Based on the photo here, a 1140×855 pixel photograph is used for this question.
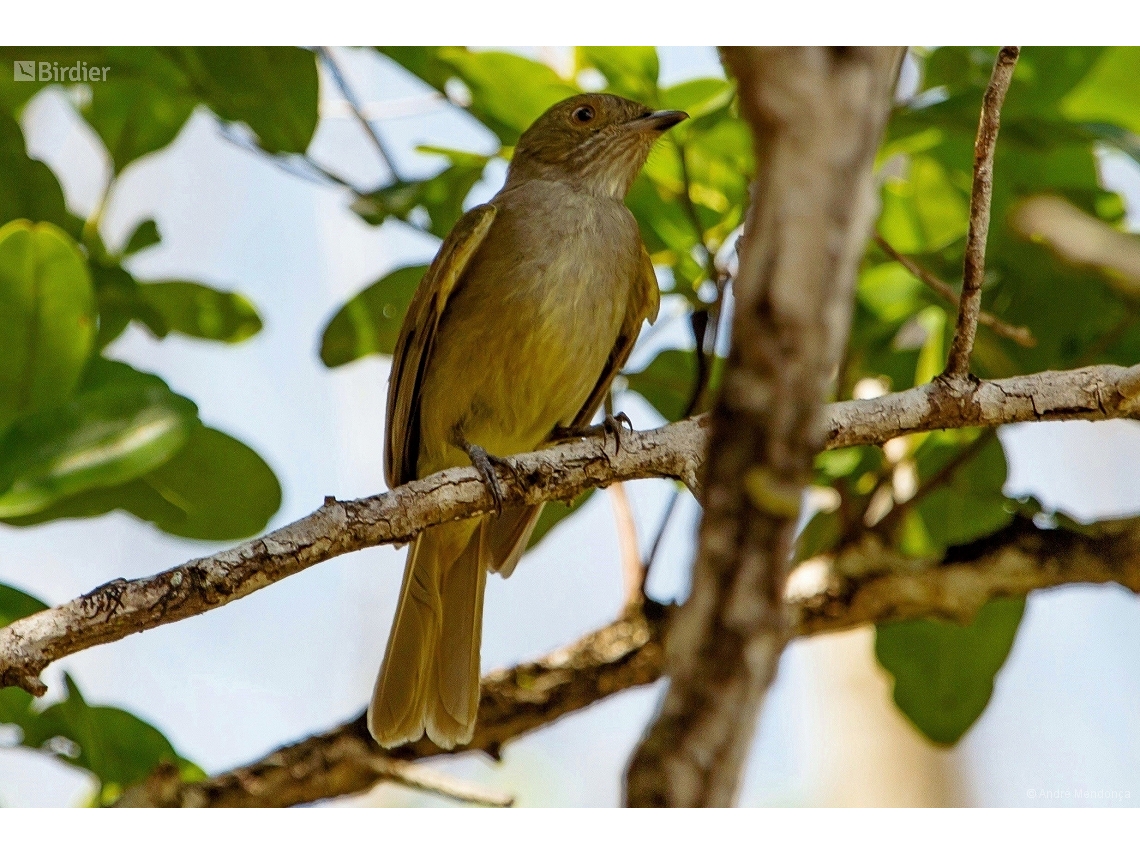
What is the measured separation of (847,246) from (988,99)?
4.91 feet

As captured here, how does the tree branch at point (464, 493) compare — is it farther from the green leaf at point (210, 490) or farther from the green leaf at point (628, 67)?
the green leaf at point (628, 67)

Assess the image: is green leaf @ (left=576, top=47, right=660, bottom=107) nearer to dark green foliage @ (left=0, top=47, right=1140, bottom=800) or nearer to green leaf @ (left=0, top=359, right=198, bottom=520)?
dark green foliage @ (left=0, top=47, right=1140, bottom=800)

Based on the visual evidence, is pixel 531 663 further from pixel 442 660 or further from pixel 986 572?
pixel 986 572

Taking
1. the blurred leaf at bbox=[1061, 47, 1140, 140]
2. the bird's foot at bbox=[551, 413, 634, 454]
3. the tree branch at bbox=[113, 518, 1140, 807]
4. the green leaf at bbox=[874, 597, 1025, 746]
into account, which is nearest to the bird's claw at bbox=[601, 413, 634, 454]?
the bird's foot at bbox=[551, 413, 634, 454]

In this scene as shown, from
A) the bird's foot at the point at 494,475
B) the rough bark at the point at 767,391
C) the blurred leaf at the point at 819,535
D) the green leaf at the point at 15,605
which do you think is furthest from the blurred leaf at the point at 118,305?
the rough bark at the point at 767,391

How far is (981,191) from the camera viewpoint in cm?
255

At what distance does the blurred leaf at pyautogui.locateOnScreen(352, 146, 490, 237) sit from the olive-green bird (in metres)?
0.09

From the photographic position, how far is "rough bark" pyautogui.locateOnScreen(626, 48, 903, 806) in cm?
114

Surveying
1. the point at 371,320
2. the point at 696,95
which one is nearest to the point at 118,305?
the point at 371,320

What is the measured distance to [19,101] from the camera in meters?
4.00

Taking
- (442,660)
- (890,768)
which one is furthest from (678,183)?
(890,768)

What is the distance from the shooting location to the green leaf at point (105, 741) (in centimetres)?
326

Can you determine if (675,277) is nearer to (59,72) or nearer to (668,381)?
(668,381)

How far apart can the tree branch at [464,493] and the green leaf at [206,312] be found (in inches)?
50.0
